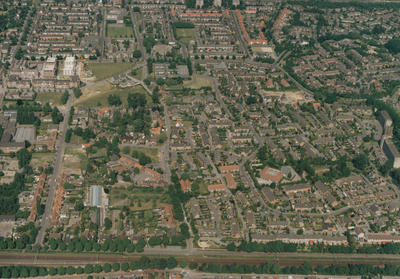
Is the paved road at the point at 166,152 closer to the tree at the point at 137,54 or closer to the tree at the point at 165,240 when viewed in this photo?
the tree at the point at 165,240

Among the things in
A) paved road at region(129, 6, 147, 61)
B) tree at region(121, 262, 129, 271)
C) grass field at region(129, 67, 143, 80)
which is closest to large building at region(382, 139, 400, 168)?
tree at region(121, 262, 129, 271)

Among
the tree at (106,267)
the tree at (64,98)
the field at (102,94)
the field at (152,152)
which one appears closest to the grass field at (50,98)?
the tree at (64,98)

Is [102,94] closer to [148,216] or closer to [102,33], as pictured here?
[102,33]

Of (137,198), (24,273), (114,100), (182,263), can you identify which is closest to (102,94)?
(114,100)

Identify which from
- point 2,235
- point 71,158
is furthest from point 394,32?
point 2,235

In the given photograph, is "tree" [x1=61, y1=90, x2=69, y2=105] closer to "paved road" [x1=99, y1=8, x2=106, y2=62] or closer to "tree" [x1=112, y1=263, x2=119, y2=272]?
"paved road" [x1=99, y1=8, x2=106, y2=62]

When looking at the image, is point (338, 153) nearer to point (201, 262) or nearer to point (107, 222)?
point (201, 262)
